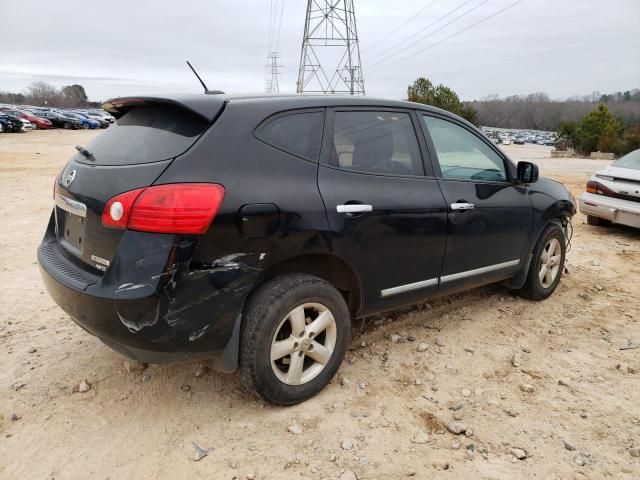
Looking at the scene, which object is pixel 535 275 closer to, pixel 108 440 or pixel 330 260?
pixel 330 260

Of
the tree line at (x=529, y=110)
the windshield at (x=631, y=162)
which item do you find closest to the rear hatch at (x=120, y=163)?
the windshield at (x=631, y=162)

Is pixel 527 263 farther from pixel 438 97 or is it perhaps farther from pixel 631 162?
pixel 438 97

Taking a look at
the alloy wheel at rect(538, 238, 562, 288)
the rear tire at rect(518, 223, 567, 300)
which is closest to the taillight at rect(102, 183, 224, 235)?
the rear tire at rect(518, 223, 567, 300)

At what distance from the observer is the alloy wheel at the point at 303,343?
265cm

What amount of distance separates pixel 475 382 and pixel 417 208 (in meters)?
1.16

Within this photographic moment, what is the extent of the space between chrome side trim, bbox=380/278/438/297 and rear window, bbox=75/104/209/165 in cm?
149

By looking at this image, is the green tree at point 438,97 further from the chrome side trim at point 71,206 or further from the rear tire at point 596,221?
the chrome side trim at point 71,206

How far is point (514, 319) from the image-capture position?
408 centimetres

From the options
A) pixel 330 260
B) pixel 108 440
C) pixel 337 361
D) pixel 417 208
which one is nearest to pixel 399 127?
pixel 417 208

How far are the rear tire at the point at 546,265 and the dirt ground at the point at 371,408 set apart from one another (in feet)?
0.94

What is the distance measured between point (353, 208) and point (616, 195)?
597cm

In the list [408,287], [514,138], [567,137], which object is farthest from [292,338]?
[514,138]

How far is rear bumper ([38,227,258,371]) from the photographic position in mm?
2227

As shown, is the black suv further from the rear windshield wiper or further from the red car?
the red car
